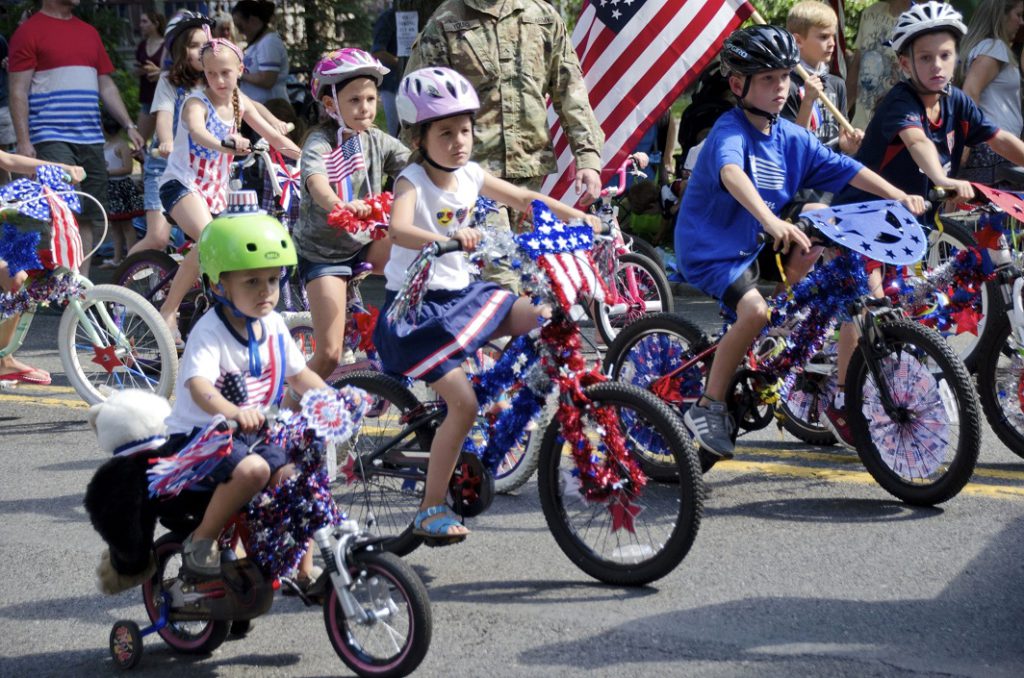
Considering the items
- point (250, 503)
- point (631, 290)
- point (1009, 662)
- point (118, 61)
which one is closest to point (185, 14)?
point (631, 290)

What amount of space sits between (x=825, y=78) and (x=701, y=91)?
2262 mm

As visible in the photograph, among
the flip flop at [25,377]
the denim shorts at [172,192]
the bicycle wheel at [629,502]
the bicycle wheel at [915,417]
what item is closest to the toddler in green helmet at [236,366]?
the bicycle wheel at [629,502]

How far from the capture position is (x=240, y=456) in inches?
180

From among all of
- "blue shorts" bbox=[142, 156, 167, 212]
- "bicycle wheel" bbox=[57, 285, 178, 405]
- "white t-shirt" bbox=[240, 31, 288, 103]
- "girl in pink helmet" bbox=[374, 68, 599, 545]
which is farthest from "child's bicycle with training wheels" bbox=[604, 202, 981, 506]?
"white t-shirt" bbox=[240, 31, 288, 103]

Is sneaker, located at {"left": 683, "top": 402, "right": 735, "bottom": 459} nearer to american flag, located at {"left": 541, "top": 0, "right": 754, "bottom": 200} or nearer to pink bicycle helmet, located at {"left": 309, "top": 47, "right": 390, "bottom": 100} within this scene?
pink bicycle helmet, located at {"left": 309, "top": 47, "right": 390, "bottom": 100}

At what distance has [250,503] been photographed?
469cm

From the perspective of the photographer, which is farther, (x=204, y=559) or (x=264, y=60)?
(x=264, y=60)

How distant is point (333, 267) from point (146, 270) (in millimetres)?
3249

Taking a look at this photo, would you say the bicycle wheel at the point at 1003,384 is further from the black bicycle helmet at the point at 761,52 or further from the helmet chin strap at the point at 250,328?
the helmet chin strap at the point at 250,328

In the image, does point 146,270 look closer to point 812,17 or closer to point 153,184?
point 153,184

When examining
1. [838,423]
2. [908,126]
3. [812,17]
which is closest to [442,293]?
[838,423]

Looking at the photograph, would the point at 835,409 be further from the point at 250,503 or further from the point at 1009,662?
the point at 250,503

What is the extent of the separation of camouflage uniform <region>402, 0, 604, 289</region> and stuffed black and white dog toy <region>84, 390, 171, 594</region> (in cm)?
322

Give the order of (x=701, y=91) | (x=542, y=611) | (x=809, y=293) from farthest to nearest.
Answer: (x=701, y=91)
(x=809, y=293)
(x=542, y=611)
